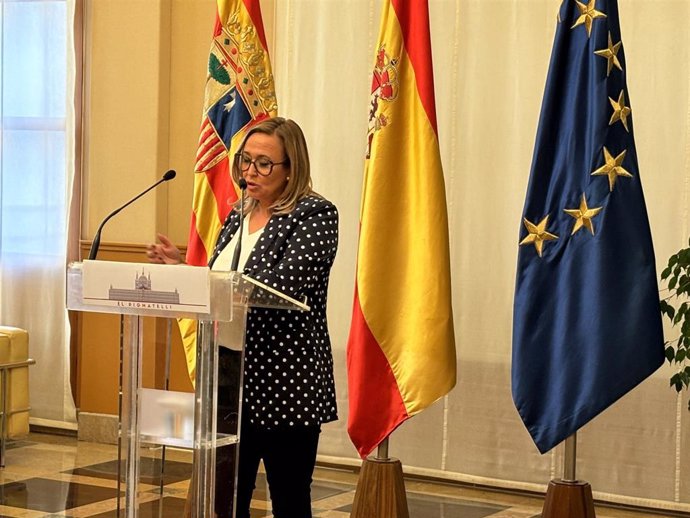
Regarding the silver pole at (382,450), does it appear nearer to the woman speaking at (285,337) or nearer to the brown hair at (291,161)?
the woman speaking at (285,337)

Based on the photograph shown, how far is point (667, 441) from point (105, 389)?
307 centimetres

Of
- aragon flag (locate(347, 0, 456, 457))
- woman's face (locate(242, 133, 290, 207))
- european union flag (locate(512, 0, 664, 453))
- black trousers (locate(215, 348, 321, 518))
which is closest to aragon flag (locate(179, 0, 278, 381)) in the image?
aragon flag (locate(347, 0, 456, 457))

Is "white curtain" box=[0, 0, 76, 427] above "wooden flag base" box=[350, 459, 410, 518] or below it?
above

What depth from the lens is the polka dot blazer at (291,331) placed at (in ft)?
9.84

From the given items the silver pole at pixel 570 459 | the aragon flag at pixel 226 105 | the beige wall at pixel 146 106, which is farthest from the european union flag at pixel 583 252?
the beige wall at pixel 146 106

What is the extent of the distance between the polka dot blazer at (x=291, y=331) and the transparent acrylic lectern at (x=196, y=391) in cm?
20

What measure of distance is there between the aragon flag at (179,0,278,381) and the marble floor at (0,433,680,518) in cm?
105

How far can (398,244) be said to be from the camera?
435 centimetres

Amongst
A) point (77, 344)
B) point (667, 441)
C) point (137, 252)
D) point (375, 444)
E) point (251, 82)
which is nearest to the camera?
point (375, 444)

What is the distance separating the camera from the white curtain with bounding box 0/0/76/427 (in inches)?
267

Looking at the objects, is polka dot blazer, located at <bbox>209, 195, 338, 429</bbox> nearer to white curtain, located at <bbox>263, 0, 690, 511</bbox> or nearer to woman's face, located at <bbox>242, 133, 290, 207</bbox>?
woman's face, located at <bbox>242, 133, 290, 207</bbox>

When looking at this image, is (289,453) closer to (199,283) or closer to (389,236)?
(199,283)

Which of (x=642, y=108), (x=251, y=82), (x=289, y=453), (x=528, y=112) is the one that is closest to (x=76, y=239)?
(x=251, y=82)

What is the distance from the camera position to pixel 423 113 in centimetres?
434
